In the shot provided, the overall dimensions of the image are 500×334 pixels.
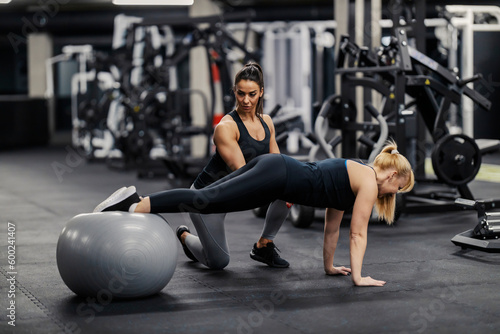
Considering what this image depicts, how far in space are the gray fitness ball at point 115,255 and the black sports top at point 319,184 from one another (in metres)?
0.60

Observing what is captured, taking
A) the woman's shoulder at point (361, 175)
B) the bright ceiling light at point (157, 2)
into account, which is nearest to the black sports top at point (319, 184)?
the woman's shoulder at point (361, 175)

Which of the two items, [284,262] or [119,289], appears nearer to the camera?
[119,289]

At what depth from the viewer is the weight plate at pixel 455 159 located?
17.8 ft

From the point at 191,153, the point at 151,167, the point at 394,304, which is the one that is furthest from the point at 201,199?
the point at 191,153

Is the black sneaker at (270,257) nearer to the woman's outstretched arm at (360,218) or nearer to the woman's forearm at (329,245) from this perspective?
the woman's forearm at (329,245)

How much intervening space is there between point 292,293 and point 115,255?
0.84 meters

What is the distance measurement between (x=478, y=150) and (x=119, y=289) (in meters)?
3.39

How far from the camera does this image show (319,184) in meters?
3.27

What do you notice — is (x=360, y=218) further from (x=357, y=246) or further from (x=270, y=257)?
(x=270, y=257)

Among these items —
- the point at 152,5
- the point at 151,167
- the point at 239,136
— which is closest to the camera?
the point at 239,136

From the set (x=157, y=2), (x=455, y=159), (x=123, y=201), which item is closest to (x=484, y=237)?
(x=455, y=159)

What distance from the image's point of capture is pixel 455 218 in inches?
225

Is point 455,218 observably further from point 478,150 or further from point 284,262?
point 284,262

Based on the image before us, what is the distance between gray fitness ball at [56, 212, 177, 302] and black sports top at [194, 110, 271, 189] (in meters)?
0.54
